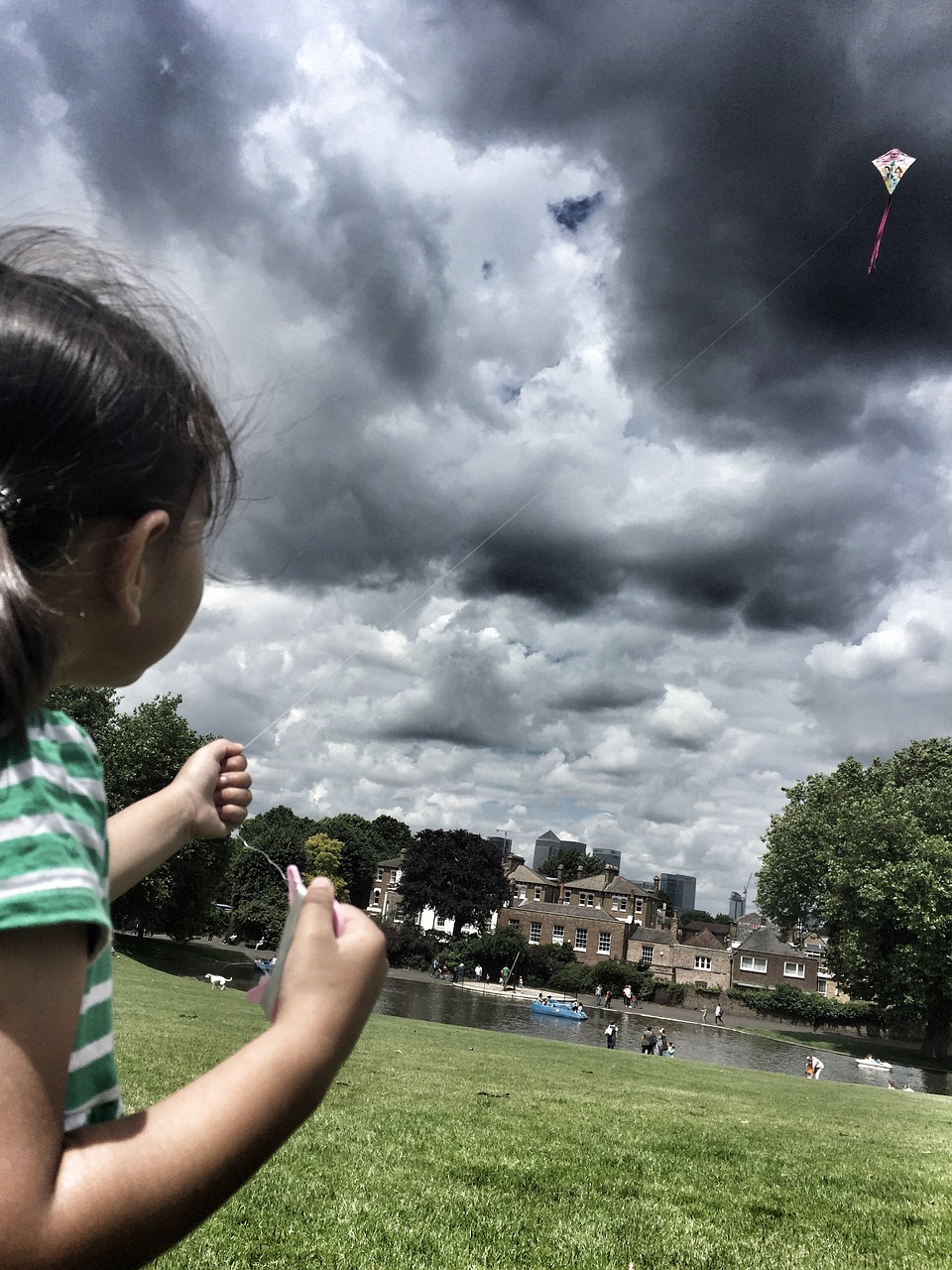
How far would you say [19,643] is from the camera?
3.69 feet

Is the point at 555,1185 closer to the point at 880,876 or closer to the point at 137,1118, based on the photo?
the point at 137,1118

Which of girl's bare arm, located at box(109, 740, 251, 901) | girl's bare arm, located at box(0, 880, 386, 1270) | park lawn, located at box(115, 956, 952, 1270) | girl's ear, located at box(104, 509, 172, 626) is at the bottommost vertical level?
park lawn, located at box(115, 956, 952, 1270)

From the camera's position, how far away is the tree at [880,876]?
44812 mm

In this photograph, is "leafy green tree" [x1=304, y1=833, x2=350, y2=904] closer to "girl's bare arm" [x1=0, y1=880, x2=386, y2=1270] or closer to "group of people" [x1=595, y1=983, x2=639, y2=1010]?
"group of people" [x1=595, y1=983, x2=639, y2=1010]

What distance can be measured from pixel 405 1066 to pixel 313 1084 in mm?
16209

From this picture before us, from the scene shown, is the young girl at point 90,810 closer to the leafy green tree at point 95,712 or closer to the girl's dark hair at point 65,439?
the girl's dark hair at point 65,439

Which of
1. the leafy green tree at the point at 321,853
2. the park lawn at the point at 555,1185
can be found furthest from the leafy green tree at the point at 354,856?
the park lawn at the point at 555,1185

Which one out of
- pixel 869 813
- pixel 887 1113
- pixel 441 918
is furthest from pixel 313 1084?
pixel 441 918

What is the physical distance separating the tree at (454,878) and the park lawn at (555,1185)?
75827 millimetres

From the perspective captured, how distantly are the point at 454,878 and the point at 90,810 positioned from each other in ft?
298

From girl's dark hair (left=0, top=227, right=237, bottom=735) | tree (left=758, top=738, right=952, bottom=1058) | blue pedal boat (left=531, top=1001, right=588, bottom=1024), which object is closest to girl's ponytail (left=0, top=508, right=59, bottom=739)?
girl's dark hair (left=0, top=227, right=237, bottom=735)

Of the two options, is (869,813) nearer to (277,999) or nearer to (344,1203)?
(344,1203)

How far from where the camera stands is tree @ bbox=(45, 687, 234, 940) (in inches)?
1822

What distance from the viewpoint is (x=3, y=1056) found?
3.23ft
